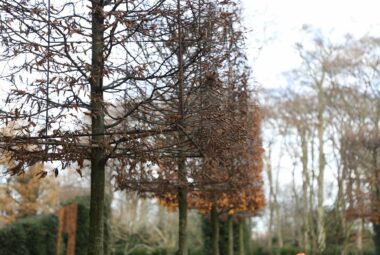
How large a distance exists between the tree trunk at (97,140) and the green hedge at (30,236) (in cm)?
1306

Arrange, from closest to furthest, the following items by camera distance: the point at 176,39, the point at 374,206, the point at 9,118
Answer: the point at 9,118 < the point at 176,39 < the point at 374,206

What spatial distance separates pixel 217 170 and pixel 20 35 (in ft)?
22.4

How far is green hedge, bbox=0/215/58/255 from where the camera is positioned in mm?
19547

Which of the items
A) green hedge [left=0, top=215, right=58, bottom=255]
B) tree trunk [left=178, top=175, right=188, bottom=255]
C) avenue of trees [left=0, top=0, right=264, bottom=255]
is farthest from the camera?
green hedge [left=0, top=215, right=58, bottom=255]

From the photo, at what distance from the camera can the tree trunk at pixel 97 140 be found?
736 cm

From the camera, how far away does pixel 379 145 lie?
2688 centimetres

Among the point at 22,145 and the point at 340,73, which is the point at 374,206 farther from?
the point at 22,145

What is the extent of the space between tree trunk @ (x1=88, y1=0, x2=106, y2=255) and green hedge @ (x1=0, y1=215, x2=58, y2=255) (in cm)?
1306

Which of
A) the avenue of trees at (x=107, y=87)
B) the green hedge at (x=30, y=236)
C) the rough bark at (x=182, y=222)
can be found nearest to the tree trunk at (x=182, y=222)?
the rough bark at (x=182, y=222)

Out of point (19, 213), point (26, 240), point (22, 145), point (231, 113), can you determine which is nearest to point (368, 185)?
point (26, 240)

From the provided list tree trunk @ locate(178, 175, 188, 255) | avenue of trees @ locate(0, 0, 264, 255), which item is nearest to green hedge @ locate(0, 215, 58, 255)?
tree trunk @ locate(178, 175, 188, 255)

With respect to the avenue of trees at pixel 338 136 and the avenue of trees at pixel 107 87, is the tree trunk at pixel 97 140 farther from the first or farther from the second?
the avenue of trees at pixel 338 136

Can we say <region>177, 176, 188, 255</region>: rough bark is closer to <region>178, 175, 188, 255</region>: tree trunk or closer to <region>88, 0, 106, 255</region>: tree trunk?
<region>178, 175, 188, 255</region>: tree trunk

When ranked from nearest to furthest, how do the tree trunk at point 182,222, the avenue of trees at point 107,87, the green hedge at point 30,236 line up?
the avenue of trees at point 107,87, the tree trunk at point 182,222, the green hedge at point 30,236
